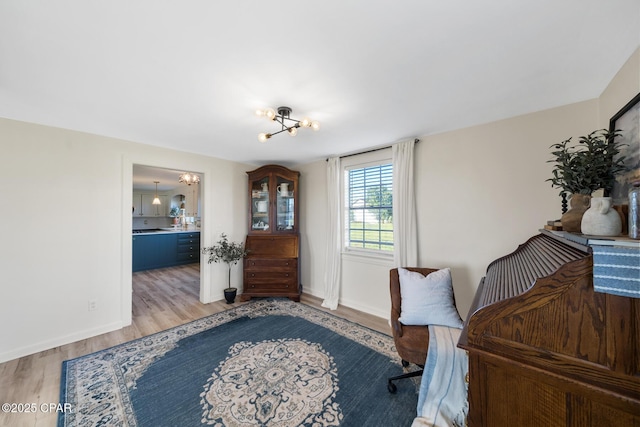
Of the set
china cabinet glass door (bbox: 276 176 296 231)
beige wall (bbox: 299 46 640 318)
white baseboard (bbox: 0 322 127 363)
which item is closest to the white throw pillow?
beige wall (bbox: 299 46 640 318)

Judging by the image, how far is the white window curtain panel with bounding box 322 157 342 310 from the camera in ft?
11.1

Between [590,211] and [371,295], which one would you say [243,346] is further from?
[590,211]

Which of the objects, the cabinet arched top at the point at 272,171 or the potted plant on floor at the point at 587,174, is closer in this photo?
the potted plant on floor at the point at 587,174

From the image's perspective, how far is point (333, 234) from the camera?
11.2 feet

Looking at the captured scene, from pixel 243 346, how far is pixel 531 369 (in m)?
2.33

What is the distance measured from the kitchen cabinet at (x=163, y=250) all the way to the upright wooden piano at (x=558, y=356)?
6513 millimetres

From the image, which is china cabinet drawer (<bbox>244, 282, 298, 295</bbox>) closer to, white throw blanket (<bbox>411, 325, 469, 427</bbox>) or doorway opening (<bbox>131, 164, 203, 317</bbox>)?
doorway opening (<bbox>131, 164, 203, 317</bbox>)

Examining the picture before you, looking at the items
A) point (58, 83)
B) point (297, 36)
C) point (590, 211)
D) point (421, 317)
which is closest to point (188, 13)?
point (297, 36)

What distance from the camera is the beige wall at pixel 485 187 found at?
1900 millimetres

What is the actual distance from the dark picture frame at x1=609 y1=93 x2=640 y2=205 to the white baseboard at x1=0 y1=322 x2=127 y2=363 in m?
4.60

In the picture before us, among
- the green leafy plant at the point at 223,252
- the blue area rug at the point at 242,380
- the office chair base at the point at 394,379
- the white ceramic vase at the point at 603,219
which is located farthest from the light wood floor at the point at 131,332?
the white ceramic vase at the point at 603,219

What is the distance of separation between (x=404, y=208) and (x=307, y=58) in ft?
6.55

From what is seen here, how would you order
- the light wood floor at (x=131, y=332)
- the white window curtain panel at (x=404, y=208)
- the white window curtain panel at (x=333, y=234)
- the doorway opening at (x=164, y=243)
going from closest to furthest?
1. the light wood floor at (x=131, y=332)
2. the white window curtain panel at (x=404, y=208)
3. the white window curtain panel at (x=333, y=234)
4. the doorway opening at (x=164, y=243)

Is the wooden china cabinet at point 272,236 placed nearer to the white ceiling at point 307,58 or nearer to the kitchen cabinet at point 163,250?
the white ceiling at point 307,58
